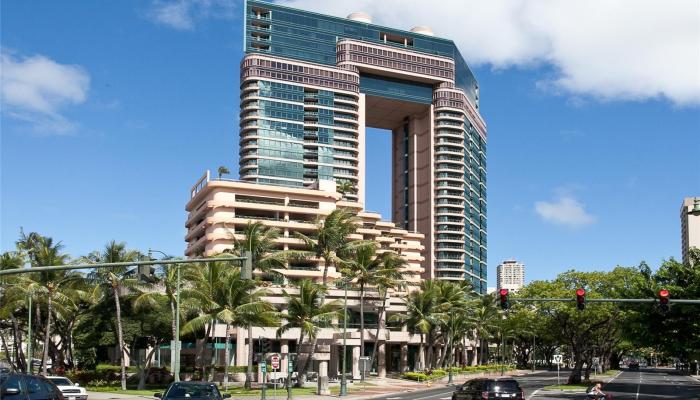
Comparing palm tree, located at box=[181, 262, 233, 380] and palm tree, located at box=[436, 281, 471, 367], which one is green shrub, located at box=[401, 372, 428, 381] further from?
palm tree, located at box=[181, 262, 233, 380]

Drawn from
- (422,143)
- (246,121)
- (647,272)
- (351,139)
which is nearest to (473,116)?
(422,143)

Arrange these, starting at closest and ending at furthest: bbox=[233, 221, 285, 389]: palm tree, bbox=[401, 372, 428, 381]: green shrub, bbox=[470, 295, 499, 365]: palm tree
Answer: bbox=[233, 221, 285, 389]: palm tree
bbox=[401, 372, 428, 381]: green shrub
bbox=[470, 295, 499, 365]: palm tree

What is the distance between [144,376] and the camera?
59250 mm

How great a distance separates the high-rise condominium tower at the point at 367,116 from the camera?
497 feet

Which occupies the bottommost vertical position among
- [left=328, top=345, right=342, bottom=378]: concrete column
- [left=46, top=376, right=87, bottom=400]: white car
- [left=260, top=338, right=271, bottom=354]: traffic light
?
[left=328, top=345, right=342, bottom=378]: concrete column

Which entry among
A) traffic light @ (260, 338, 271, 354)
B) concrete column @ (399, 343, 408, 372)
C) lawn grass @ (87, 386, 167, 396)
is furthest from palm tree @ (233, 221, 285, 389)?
concrete column @ (399, 343, 408, 372)

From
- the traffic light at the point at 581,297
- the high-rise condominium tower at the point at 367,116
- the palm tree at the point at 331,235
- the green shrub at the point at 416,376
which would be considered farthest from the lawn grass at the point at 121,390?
the high-rise condominium tower at the point at 367,116

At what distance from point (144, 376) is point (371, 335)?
31865 millimetres

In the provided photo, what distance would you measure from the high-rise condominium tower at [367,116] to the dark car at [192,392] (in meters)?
123

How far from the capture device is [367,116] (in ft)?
597

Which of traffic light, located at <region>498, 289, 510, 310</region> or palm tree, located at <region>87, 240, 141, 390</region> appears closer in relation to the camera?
traffic light, located at <region>498, 289, 510, 310</region>

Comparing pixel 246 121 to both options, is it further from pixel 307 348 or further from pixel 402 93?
pixel 307 348

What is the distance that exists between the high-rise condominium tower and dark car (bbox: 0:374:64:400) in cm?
12574

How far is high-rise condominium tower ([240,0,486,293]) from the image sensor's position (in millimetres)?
151500
